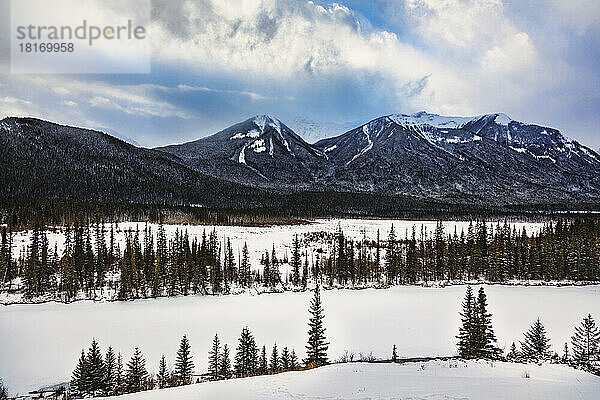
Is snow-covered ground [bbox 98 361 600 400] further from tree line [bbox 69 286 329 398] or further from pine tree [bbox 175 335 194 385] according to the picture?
pine tree [bbox 175 335 194 385]

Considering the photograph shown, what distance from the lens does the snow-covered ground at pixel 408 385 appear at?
38.6 ft

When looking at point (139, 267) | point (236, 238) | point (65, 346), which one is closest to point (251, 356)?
point (65, 346)

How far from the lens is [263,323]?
3734 cm

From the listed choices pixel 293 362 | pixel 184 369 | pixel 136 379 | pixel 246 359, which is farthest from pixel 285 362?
pixel 136 379

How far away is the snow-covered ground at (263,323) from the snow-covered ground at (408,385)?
14294 mm

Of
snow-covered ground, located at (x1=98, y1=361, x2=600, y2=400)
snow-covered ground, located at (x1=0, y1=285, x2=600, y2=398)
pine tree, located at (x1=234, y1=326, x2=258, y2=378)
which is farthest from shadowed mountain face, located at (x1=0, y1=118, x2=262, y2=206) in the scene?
snow-covered ground, located at (x1=98, y1=361, x2=600, y2=400)

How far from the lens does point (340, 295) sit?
168ft

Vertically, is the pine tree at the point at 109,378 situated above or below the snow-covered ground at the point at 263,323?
above

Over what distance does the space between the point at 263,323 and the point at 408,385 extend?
85.8 ft

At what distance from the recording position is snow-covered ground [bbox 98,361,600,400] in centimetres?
1177

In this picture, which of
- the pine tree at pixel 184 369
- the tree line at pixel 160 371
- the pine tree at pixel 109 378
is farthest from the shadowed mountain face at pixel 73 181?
the pine tree at pixel 184 369

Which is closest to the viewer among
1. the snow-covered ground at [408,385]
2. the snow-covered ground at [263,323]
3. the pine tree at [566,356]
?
the snow-covered ground at [408,385]

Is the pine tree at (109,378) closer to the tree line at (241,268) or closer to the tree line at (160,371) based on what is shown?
the tree line at (160,371)

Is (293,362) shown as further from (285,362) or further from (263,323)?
(263,323)
